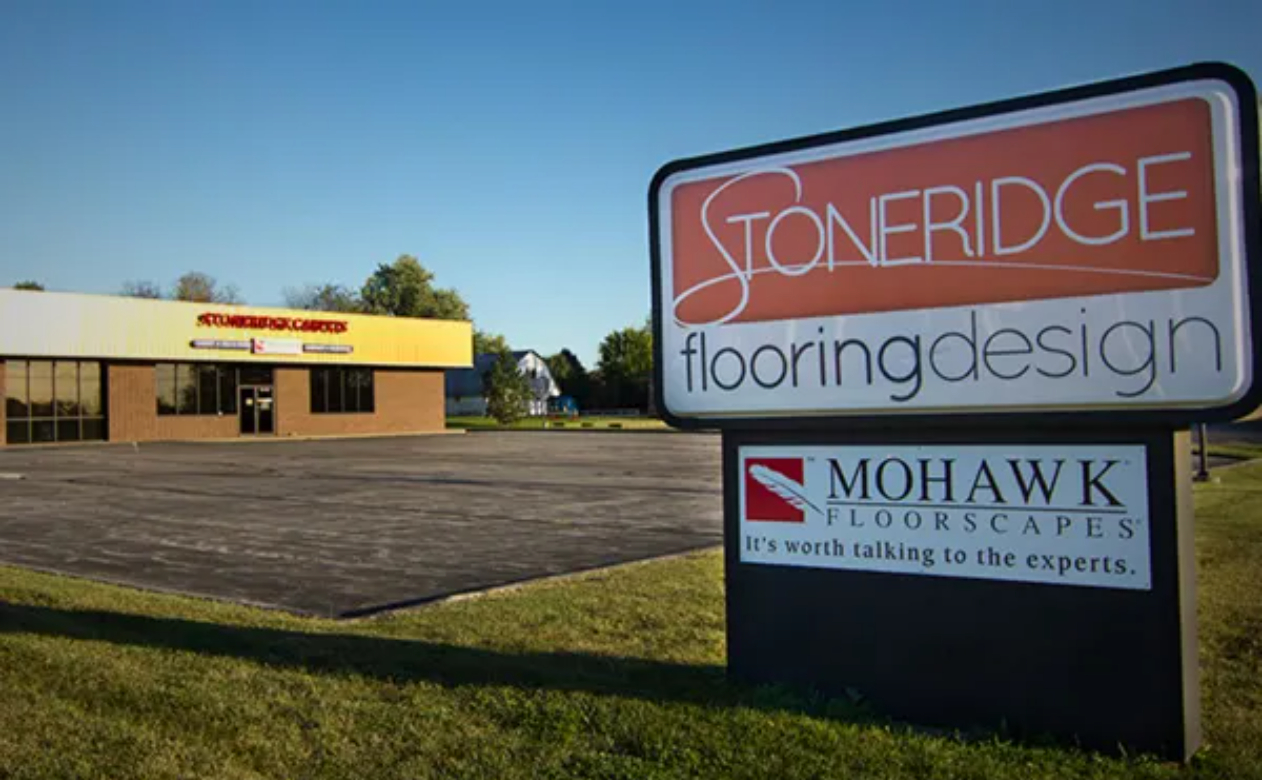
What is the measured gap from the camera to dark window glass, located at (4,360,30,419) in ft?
123

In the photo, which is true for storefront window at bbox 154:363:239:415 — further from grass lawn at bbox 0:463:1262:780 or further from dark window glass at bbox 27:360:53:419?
grass lawn at bbox 0:463:1262:780

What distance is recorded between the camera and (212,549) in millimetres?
11547

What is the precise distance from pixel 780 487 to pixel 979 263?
1.60 m

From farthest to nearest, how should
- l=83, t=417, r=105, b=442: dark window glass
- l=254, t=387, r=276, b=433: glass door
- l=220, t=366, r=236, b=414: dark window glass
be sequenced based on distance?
l=254, t=387, r=276, b=433: glass door → l=220, t=366, r=236, b=414: dark window glass → l=83, t=417, r=105, b=442: dark window glass

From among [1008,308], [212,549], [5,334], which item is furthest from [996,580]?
[5,334]

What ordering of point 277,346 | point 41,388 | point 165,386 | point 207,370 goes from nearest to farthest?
1. point 41,388
2. point 165,386
3. point 207,370
4. point 277,346

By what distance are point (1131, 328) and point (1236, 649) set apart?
2998 millimetres

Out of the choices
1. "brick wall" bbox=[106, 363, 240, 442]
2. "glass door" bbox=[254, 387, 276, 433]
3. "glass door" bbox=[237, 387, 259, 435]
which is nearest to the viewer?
"brick wall" bbox=[106, 363, 240, 442]

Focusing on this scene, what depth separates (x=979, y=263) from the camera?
17.2 ft

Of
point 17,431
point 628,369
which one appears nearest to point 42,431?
point 17,431

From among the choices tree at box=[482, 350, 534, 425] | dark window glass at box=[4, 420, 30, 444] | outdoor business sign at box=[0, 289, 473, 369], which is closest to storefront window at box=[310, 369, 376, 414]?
outdoor business sign at box=[0, 289, 473, 369]

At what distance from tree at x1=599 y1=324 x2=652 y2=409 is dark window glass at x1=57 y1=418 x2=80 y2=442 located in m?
57.4

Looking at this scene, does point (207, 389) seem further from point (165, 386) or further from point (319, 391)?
point (319, 391)

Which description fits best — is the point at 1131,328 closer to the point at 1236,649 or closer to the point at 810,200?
the point at 810,200
